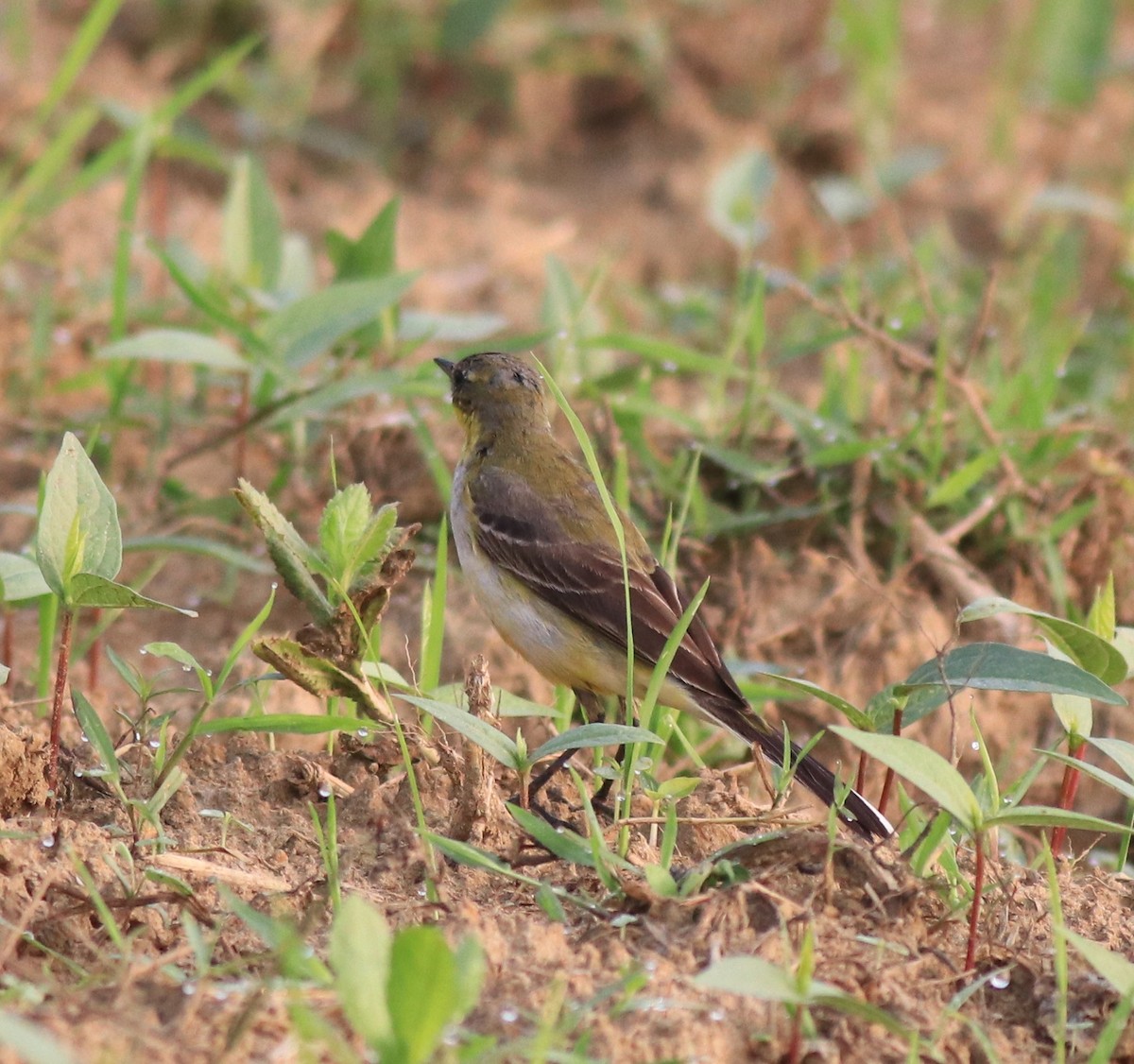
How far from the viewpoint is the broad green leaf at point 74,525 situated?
3.48 m

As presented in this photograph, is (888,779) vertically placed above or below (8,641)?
above

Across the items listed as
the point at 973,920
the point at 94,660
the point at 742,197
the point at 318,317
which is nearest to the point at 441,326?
the point at 318,317

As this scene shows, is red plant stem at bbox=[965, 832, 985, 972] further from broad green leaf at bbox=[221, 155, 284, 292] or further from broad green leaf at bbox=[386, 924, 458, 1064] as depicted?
broad green leaf at bbox=[221, 155, 284, 292]

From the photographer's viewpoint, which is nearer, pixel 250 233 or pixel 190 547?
pixel 190 547

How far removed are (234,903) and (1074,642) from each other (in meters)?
1.94

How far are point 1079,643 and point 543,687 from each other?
7.11ft

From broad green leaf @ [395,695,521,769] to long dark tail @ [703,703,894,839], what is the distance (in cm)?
70

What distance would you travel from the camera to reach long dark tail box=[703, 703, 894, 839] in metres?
3.97

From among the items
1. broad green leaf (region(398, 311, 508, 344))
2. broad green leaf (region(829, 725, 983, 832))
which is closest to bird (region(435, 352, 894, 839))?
broad green leaf (region(398, 311, 508, 344))

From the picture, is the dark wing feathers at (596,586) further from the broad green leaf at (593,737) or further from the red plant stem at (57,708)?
the red plant stem at (57,708)

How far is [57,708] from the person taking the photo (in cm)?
358

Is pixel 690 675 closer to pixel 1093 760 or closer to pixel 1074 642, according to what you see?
pixel 1074 642

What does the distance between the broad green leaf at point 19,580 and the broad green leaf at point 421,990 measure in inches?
67.8

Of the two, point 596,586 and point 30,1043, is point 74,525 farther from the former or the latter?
point 596,586
